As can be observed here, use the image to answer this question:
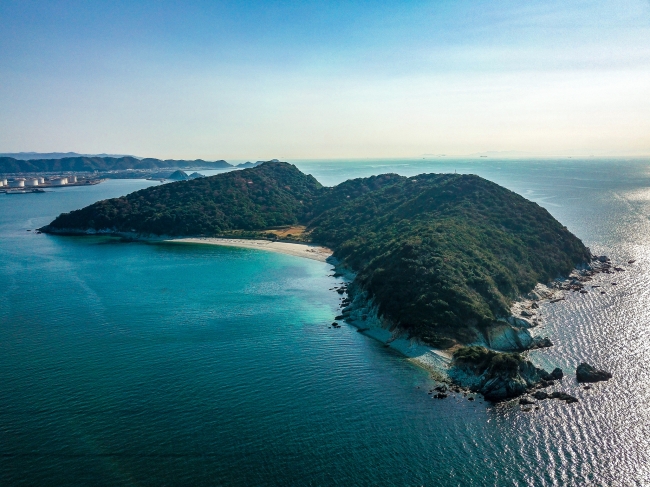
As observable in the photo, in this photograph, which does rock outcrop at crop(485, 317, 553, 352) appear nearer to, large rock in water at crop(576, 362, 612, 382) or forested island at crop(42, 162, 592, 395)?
forested island at crop(42, 162, 592, 395)

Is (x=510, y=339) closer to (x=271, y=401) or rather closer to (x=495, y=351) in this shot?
(x=495, y=351)

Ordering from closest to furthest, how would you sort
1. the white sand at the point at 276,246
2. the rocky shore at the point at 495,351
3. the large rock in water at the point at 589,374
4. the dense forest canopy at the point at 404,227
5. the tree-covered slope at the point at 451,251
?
the rocky shore at the point at 495,351 → the large rock in water at the point at 589,374 → the tree-covered slope at the point at 451,251 → the dense forest canopy at the point at 404,227 → the white sand at the point at 276,246

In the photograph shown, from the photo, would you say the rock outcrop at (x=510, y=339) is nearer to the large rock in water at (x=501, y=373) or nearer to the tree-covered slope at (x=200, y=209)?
the large rock in water at (x=501, y=373)

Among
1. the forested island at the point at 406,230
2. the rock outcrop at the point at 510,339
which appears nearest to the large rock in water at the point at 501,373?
the forested island at the point at 406,230

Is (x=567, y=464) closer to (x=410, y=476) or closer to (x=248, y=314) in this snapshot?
(x=410, y=476)

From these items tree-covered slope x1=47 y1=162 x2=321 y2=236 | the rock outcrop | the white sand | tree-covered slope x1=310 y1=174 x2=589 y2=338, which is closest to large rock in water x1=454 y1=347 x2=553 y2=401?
the rock outcrop

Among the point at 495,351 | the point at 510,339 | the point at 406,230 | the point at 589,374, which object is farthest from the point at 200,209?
the point at 589,374
